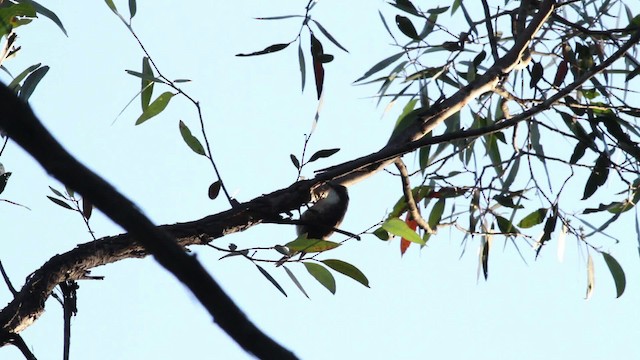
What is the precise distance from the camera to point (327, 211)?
1.37 m

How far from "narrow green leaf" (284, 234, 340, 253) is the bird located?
23 mm

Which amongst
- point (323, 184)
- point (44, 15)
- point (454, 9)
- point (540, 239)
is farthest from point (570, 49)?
point (44, 15)

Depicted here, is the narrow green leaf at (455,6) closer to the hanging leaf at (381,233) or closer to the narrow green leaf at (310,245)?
the hanging leaf at (381,233)

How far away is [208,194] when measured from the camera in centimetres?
140

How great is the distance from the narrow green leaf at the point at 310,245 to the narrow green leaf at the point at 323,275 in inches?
3.2

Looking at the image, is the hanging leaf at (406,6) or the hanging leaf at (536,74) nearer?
the hanging leaf at (536,74)

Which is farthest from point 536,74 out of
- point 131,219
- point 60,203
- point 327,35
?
point 131,219

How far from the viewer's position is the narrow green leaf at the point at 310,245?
4.37 feet

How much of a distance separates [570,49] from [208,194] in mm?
1113

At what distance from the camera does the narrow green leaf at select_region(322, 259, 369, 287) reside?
1.42 metres

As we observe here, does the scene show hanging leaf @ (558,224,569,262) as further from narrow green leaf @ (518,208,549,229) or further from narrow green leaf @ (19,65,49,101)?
narrow green leaf @ (19,65,49,101)

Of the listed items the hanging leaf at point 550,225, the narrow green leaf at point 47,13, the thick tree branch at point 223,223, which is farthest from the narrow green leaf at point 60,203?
the hanging leaf at point 550,225

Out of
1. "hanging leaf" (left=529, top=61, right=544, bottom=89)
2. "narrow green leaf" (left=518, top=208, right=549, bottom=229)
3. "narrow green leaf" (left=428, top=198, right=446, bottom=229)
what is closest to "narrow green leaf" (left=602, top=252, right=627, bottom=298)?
"narrow green leaf" (left=518, top=208, right=549, bottom=229)

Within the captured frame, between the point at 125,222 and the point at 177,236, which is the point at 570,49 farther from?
the point at 125,222
